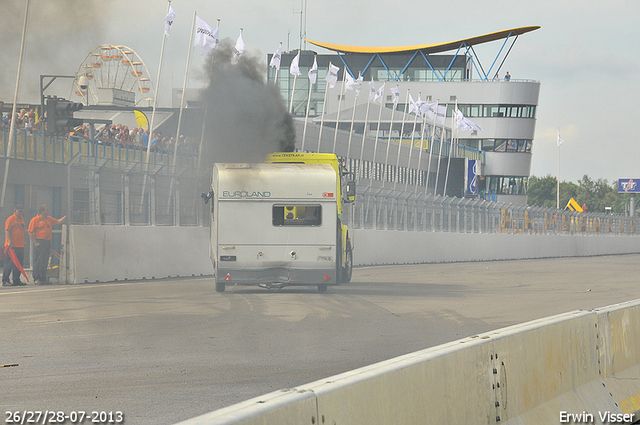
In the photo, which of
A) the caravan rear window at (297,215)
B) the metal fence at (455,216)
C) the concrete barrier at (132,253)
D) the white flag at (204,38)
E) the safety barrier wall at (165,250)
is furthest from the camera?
the metal fence at (455,216)

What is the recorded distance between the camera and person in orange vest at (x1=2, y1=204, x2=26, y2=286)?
20.1m

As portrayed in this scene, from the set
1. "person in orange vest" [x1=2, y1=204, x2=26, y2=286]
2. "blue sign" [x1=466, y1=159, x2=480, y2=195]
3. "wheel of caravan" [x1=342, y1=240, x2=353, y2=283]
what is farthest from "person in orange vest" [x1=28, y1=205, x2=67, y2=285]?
"blue sign" [x1=466, y1=159, x2=480, y2=195]

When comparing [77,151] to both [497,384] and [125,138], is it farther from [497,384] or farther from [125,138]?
[497,384]

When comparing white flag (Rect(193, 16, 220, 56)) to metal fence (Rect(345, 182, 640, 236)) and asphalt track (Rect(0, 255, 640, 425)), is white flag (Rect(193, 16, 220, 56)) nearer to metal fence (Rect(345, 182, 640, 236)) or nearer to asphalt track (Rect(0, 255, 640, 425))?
metal fence (Rect(345, 182, 640, 236))

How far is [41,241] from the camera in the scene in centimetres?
2025

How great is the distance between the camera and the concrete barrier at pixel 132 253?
20766mm

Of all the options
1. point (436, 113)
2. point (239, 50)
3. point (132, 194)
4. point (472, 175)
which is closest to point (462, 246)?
point (239, 50)

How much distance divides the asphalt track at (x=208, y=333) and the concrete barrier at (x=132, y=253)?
3.05 feet

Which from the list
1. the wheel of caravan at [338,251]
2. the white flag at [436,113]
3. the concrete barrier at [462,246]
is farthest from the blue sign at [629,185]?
the wheel of caravan at [338,251]

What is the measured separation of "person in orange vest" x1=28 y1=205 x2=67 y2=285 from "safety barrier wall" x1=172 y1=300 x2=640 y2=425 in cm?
1520

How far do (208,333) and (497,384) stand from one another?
672cm

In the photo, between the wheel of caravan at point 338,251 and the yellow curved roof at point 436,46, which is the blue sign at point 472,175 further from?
the wheel of caravan at point 338,251

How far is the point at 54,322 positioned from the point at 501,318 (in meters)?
6.70

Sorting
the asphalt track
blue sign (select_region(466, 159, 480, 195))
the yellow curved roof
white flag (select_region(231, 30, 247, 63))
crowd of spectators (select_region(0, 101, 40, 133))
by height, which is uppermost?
the yellow curved roof
